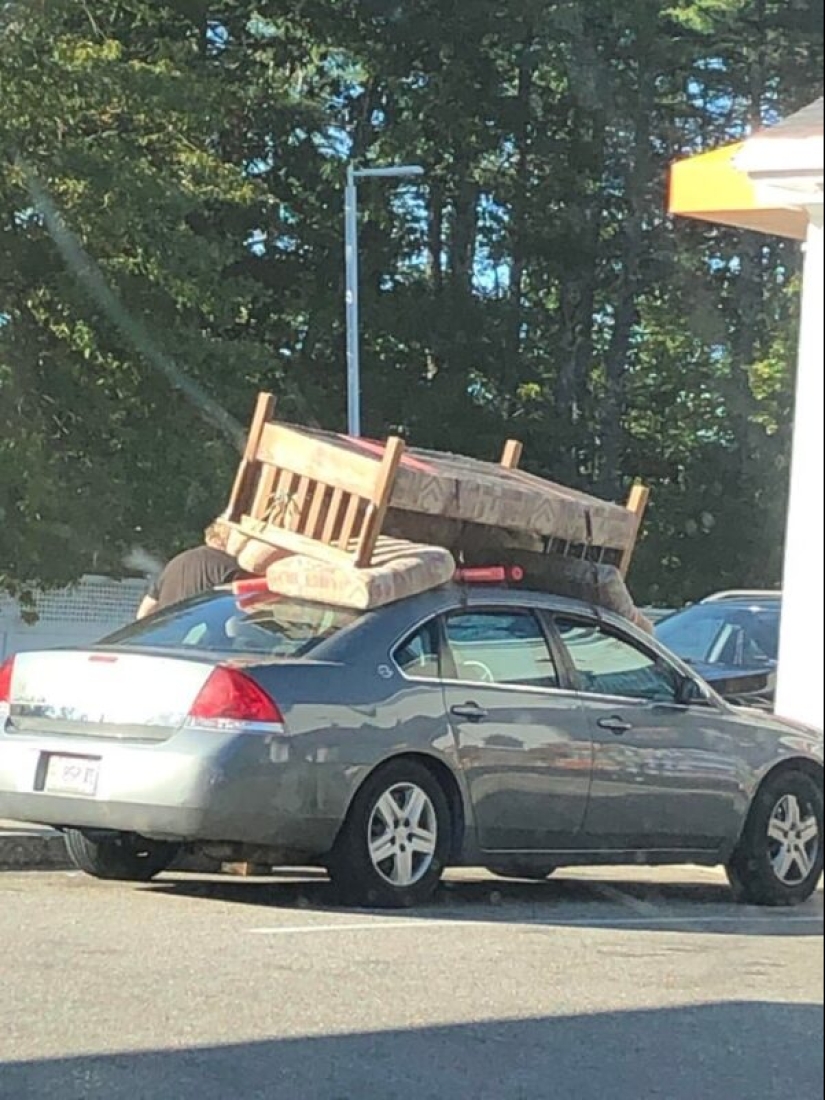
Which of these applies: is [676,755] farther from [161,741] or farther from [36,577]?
[36,577]

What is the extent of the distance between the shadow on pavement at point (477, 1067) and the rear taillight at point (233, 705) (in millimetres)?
1717

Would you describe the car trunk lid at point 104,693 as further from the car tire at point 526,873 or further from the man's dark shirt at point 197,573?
the car tire at point 526,873

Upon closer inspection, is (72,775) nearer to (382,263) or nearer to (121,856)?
(121,856)

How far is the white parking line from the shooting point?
7965 mm

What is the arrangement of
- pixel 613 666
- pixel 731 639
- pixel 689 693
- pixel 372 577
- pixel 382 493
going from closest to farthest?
pixel 382 493
pixel 372 577
pixel 613 666
pixel 689 693
pixel 731 639

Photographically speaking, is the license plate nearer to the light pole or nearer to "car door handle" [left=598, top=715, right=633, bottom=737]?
"car door handle" [left=598, top=715, right=633, bottom=737]

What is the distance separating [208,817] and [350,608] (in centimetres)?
115

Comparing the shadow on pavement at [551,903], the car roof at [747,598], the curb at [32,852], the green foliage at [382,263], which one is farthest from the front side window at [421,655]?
the green foliage at [382,263]

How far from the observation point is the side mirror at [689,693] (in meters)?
9.29

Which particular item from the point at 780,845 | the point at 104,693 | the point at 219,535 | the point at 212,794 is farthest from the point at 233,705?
the point at 780,845

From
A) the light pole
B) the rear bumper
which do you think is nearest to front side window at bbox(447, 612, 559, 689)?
the rear bumper

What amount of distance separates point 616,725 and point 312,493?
66.7 inches

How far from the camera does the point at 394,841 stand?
27.6 feet

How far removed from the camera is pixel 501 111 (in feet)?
73.1
